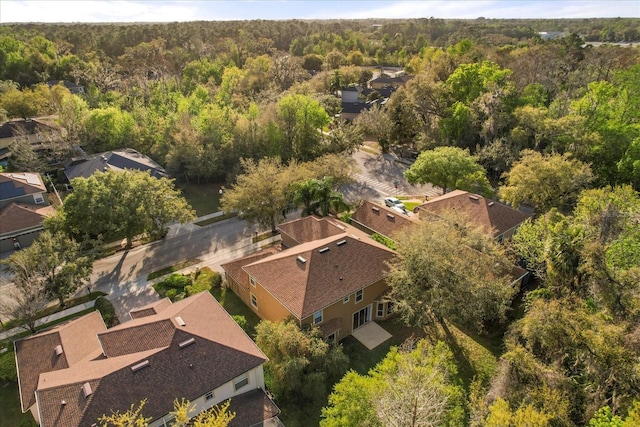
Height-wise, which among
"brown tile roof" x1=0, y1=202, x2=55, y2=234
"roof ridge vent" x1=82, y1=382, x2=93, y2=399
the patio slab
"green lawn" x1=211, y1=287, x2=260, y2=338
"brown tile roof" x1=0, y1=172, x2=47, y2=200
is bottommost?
the patio slab

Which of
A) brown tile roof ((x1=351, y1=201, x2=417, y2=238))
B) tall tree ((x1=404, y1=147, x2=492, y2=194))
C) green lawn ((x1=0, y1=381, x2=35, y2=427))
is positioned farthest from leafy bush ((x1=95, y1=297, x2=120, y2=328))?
tall tree ((x1=404, y1=147, x2=492, y2=194))

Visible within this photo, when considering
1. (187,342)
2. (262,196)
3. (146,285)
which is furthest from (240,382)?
(262,196)

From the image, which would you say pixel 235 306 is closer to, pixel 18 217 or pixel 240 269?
pixel 240 269

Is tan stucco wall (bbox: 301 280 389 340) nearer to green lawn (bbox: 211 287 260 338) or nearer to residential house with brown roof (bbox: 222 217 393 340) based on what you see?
residential house with brown roof (bbox: 222 217 393 340)

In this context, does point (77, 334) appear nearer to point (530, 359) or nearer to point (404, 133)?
point (530, 359)

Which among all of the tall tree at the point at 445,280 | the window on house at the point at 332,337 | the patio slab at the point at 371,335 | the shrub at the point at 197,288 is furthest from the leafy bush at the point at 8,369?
the tall tree at the point at 445,280

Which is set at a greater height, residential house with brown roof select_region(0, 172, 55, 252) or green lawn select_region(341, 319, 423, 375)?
residential house with brown roof select_region(0, 172, 55, 252)
